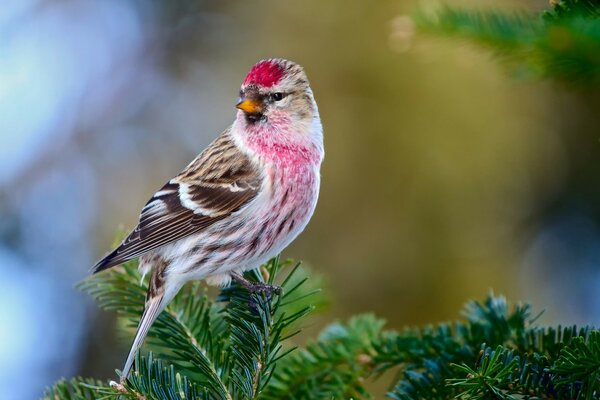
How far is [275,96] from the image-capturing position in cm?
239

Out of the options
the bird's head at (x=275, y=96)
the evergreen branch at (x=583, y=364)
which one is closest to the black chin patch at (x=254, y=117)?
the bird's head at (x=275, y=96)

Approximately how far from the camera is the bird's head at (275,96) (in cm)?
234

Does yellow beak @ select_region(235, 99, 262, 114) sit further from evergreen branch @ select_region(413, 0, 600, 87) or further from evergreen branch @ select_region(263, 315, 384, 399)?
evergreen branch @ select_region(263, 315, 384, 399)

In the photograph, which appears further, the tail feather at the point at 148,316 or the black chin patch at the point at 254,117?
the black chin patch at the point at 254,117

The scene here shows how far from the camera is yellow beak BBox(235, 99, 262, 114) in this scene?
7.57 feet

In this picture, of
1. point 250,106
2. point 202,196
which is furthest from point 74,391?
point 250,106

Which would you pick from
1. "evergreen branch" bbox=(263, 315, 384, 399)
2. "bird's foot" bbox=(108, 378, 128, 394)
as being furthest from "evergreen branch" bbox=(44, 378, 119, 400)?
"evergreen branch" bbox=(263, 315, 384, 399)

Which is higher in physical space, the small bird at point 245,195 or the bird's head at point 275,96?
the bird's head at point 275,96

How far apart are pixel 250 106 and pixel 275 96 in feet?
0.32

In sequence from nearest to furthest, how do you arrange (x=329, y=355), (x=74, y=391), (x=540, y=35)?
(x=74, y=391)
(x=540, y=35)
(x=329, y=355)

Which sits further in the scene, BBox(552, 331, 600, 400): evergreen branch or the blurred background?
the blurred background

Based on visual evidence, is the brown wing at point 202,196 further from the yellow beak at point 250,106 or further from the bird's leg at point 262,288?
the bird's leg at point 262,288

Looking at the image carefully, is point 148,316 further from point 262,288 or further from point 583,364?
point 583,364

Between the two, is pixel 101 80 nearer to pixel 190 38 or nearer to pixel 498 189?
pixel 190 38
